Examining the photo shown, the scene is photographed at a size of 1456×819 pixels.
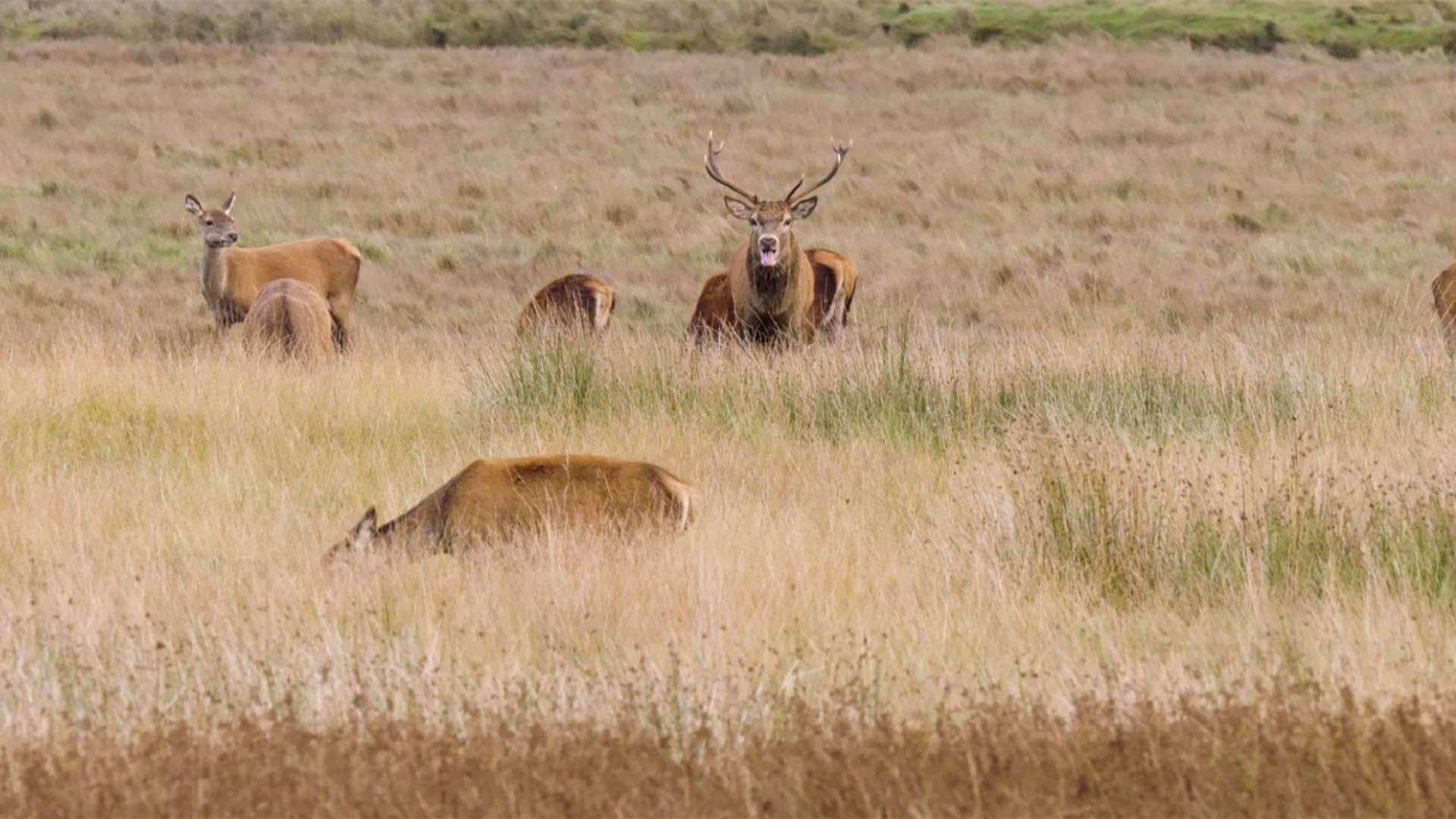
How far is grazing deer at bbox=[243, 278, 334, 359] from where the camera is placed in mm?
11805

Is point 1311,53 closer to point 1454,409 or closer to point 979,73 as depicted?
point 979,73

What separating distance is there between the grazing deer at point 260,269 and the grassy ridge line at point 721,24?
23242mm

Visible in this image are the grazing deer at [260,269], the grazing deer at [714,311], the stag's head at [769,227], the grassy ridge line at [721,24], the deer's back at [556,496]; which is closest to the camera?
the deer's back at [556,496]

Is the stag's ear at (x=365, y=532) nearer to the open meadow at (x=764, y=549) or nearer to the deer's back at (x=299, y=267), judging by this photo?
the open meadow at (x=764, y=549)

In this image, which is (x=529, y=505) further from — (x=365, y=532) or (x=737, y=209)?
(x=737, y=209)

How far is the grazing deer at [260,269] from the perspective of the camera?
14.6m

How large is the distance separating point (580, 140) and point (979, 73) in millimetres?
8774

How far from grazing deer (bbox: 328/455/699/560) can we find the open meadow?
0.13 meters

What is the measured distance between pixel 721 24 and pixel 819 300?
1090 inches

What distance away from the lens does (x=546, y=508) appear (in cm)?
580

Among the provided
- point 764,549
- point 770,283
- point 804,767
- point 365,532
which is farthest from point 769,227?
point 804,767

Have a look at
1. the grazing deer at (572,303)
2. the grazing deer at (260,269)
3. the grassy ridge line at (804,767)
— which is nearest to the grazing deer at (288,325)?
the grazing deer at (572,303)

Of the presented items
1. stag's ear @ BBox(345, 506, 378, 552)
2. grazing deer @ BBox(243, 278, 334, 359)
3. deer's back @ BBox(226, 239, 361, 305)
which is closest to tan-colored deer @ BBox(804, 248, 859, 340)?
grazing deer @ BBox(243, 278, 334, 359)

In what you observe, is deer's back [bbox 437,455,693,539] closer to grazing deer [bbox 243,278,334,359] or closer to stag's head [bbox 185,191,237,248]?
grazing deer [bbox 243,278,334,359]
